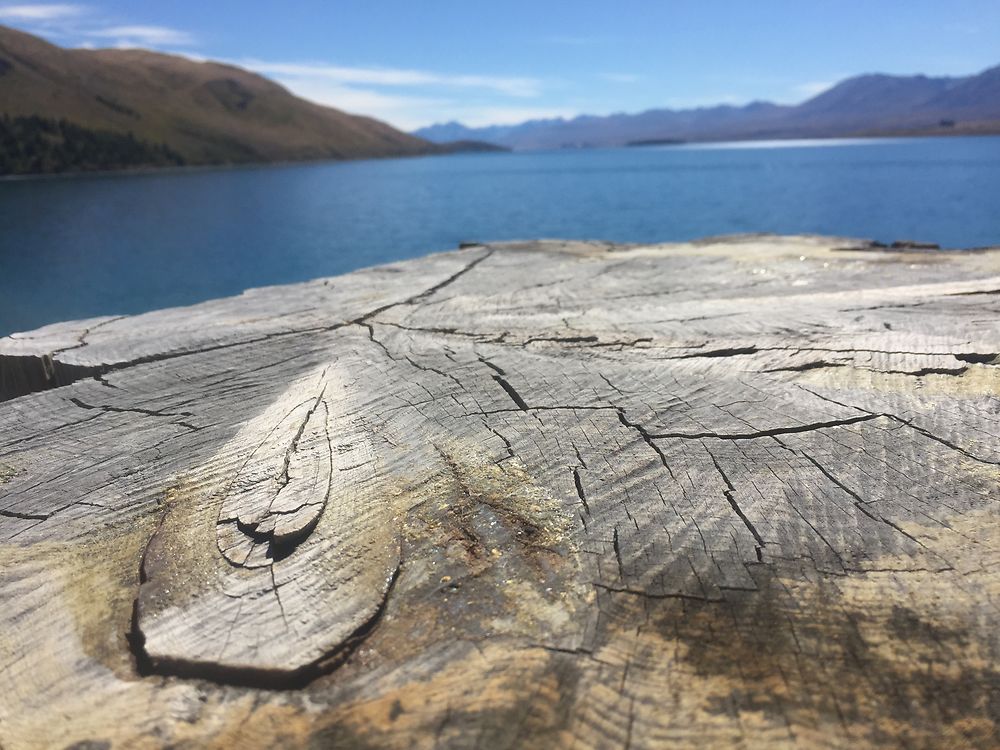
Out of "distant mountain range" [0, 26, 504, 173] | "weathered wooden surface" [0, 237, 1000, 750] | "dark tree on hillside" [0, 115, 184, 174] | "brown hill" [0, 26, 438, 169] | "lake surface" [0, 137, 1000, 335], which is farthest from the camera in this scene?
"brown hill" [0, 26, 438, 169]

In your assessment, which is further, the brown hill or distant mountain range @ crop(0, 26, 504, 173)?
the brown hill

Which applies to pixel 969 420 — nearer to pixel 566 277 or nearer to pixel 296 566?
pixel 296 566

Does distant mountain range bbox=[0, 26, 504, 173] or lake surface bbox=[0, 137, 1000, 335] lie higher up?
distant mountain range bbox=[0, 26, 504, 173]

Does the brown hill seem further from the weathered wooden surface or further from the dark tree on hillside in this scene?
the weathered wooden surface

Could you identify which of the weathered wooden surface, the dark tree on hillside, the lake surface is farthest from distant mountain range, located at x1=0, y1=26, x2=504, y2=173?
the weathered wooden surface

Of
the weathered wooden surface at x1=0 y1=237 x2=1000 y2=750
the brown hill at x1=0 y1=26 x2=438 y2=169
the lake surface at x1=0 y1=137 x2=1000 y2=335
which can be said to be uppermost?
the brown hill at x1=0 y1=26 x2=438 y2=169

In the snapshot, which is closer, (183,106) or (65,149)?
(65,149)

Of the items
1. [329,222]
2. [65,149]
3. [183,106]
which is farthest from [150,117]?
[329,222]

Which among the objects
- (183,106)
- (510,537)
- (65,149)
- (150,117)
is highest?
(183,106)

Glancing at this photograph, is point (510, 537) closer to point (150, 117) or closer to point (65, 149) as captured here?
point (65, 149)
